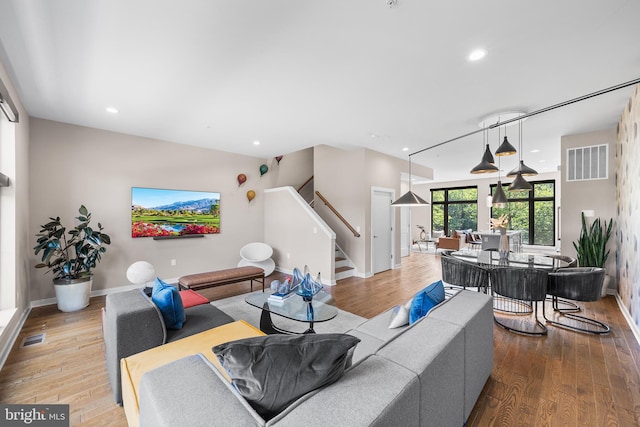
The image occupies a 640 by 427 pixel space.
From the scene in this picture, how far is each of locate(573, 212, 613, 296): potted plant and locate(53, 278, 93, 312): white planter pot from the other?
7.80 metres

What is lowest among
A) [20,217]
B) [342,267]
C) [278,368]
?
[342,267]

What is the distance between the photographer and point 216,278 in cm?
421

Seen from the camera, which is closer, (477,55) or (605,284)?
(477,55)

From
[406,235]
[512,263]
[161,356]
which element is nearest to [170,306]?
[161,356]

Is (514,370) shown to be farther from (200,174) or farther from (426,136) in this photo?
(200,174)

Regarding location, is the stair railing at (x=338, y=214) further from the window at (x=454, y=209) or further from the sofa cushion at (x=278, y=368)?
the window at (x=454, y=209)

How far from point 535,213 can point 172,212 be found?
11.5m

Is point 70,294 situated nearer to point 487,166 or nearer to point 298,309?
point 298,309

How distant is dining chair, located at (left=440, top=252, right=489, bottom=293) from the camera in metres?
3.37

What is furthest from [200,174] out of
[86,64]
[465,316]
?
[465,316]

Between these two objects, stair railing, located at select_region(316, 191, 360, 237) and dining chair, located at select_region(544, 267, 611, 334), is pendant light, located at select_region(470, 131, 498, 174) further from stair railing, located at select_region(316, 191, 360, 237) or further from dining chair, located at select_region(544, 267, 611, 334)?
stair railing, located at select_region(316, 191, 360, 237)

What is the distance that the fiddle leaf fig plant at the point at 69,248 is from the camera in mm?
3729

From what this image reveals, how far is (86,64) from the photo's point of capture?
2596 millimetres

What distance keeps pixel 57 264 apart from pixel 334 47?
4.75 metres
